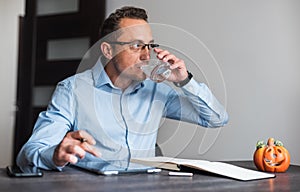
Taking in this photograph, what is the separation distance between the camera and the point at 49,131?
118 centimetres

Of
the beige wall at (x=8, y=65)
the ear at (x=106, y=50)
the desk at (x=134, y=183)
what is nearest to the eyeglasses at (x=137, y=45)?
the ear at (x=106, y=50)

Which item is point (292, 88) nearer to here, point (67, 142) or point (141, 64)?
point (141, 64)

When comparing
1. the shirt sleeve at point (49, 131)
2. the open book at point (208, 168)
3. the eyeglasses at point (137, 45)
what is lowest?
the open book at point (208, 168)

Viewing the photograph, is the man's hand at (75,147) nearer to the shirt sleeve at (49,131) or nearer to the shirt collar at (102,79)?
the shirt sleeve at (49,131)

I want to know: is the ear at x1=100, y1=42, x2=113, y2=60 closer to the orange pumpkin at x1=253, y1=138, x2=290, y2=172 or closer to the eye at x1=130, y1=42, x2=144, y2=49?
the eye at x1=130, y1=42, x2=144, y2=49

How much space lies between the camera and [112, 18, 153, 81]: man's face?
130cm

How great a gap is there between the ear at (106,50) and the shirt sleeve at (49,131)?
0.59 feet

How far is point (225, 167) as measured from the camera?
3.83ft

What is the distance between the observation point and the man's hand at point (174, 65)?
1.26 meters

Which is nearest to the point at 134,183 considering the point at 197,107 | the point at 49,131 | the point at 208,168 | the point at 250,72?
the point at 208,168

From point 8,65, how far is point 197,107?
318 cm

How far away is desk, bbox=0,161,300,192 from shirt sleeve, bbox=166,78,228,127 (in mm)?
443

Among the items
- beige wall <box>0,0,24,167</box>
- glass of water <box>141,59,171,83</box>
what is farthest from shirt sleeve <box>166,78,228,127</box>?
beige wall <box>0,0,24,167</box>

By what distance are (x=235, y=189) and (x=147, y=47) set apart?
0.57m
